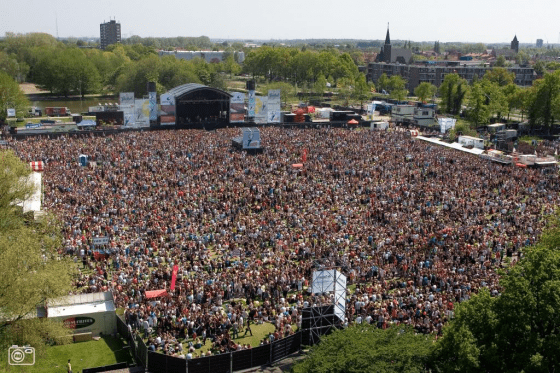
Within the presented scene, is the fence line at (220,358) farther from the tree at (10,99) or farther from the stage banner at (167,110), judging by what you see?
the tree at (10,99)

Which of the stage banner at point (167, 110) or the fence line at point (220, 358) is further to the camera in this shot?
the stage banner at point (167, 110)

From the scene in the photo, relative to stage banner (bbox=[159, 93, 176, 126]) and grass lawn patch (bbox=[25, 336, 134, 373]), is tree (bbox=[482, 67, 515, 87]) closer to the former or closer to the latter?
stage banner (bbox=[159, 93, 176, 126])

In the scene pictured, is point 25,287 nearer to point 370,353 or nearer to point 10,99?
point 370,353

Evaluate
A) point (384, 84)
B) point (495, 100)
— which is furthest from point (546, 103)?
point (384, 84)

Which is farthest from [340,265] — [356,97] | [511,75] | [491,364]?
[511,75]

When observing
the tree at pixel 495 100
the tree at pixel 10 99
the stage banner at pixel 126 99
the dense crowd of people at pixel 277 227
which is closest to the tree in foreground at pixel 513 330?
the dense crowd of people at pixel 277 227

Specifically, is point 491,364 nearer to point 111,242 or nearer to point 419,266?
point 419,266
